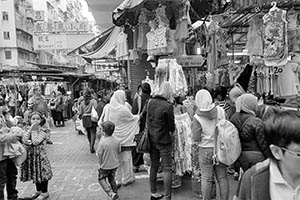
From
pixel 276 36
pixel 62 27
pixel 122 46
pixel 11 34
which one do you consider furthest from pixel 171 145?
pixel 11 34

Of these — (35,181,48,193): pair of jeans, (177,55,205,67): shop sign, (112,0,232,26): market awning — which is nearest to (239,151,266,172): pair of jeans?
(35,181,48,193): pair of jeans

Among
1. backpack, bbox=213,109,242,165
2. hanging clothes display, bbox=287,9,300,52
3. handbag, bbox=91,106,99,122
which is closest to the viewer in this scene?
backpack, bbox=213,109,242,165

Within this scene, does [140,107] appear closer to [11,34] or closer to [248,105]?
[248,105]

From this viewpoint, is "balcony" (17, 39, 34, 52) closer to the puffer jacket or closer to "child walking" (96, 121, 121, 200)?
"child walking" (96, 121, 121, 200)

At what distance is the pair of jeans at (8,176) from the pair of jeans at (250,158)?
3.49 meters

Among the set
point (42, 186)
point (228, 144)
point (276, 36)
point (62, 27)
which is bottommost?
point (42, 186)

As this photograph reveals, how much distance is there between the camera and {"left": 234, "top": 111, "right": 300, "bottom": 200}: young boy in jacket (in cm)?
162

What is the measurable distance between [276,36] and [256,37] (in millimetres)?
476

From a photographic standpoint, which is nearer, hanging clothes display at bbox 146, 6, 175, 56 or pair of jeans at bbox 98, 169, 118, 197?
pair of jeans at bbox 98, 169, 118, 197

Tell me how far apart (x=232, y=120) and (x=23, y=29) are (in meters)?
47.5

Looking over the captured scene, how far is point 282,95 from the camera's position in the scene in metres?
5.16

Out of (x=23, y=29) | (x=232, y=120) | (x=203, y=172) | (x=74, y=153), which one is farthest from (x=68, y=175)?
(x=23, y=29)

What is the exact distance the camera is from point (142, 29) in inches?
294

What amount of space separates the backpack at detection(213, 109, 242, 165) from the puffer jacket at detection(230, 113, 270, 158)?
0.07 m
